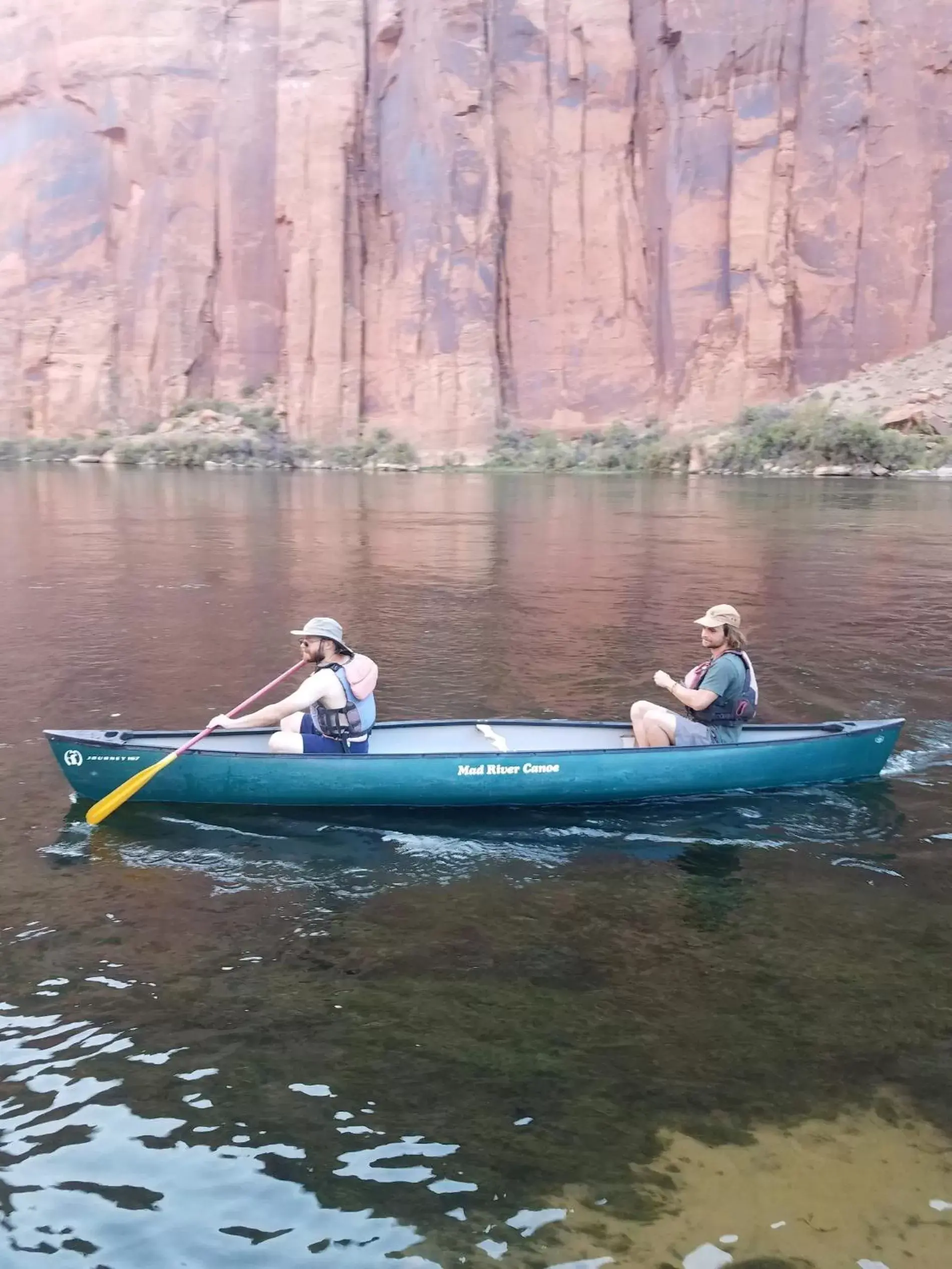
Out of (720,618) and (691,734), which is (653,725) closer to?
(691,734)

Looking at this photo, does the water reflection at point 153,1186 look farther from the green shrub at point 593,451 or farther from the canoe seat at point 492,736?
the green shrub at point 593,451

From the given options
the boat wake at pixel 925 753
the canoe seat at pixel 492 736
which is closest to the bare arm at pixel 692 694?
the canoe seat at pixel 492 736

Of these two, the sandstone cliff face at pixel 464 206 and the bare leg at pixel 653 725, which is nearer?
the bare leg at pixel 653 725

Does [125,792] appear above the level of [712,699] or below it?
below

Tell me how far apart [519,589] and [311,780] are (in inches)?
370

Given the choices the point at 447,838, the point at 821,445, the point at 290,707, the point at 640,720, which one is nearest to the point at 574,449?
the point at 821,445

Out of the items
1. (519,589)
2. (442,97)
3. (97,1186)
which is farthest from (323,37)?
(97,1186)

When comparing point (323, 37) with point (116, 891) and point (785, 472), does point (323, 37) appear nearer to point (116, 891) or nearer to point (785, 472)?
point (785, 472)

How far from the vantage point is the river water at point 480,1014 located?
3617mm

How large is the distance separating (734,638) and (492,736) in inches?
72.9

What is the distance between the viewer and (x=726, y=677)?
7.26 metres

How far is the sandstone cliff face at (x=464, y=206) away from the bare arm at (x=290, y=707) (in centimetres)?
4862

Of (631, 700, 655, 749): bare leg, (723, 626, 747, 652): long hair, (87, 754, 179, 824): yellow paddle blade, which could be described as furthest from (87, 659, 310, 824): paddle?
(723, 626, 747, 652): long hair

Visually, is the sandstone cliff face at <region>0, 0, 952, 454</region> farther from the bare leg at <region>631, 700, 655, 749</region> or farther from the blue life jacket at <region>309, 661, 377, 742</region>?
the blue life jacket at <region>309, 661, 377, 742</region>
